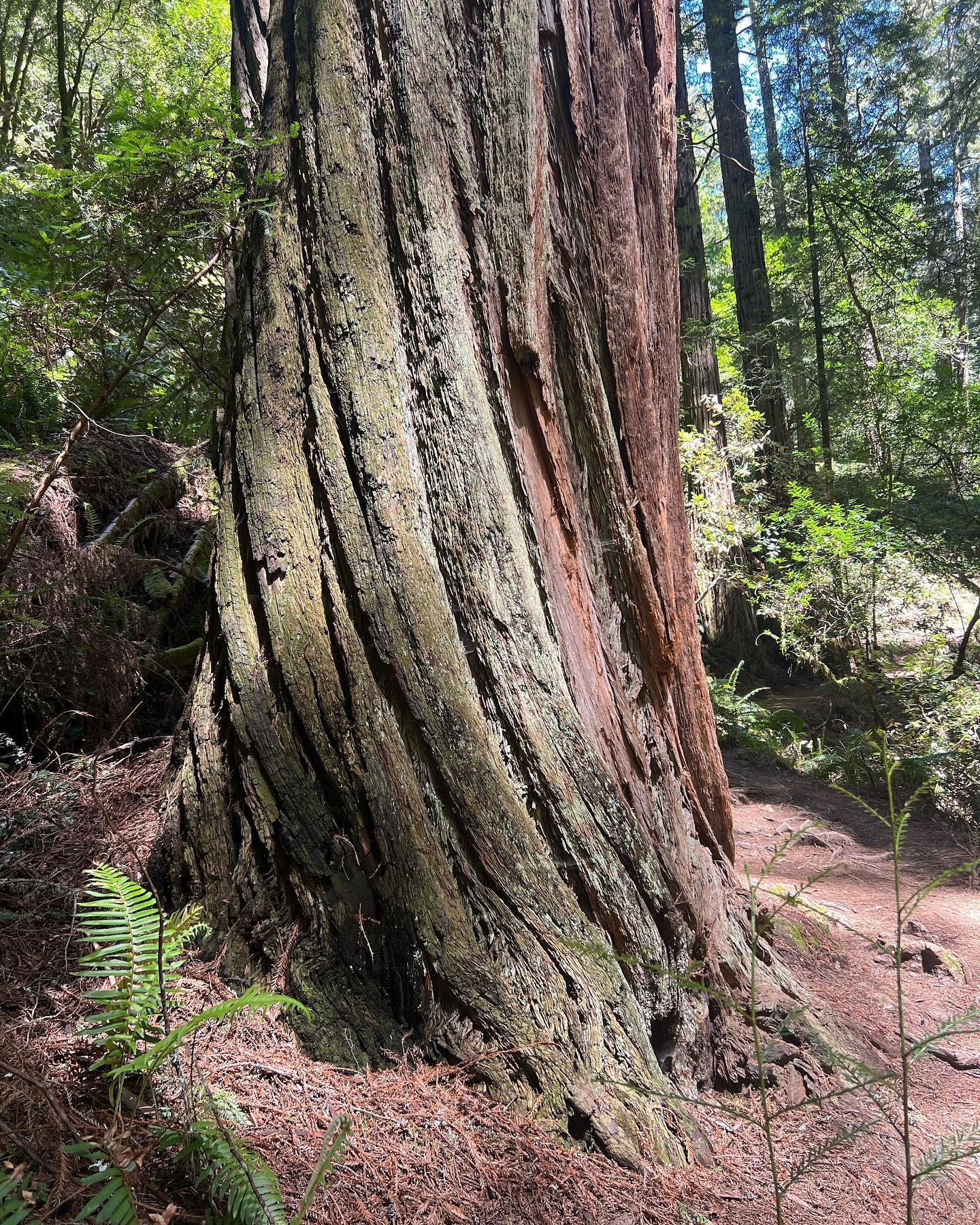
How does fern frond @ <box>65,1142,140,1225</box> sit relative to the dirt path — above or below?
above

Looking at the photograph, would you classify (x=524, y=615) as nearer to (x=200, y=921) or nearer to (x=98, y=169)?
(x=200, y=921)

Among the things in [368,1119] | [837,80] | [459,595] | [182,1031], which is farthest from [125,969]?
[837,80]

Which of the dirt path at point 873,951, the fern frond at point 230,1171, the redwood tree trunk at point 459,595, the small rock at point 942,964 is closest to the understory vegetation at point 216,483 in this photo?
the fern frond at point 230,1171

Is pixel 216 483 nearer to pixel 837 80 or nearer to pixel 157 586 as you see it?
pixel 157 586

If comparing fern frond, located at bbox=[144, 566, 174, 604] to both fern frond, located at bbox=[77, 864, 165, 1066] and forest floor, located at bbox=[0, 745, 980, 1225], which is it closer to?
forest floor, located at bbox=[0, 745, 980, 1225]

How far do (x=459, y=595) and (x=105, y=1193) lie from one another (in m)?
1.53

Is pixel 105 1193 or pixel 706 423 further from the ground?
pixel 706 423

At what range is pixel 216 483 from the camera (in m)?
2.78

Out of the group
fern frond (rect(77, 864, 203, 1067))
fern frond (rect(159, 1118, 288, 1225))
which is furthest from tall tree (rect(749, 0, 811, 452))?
fern frond (rect(159, 1118, 288, 1225))

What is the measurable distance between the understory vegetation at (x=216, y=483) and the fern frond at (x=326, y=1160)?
1 cm

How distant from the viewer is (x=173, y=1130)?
153 cm

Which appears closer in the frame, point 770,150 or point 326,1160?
point 326,1160

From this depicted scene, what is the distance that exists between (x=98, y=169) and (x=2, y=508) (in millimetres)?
1332

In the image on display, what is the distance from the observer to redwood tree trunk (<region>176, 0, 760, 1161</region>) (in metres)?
2.03
